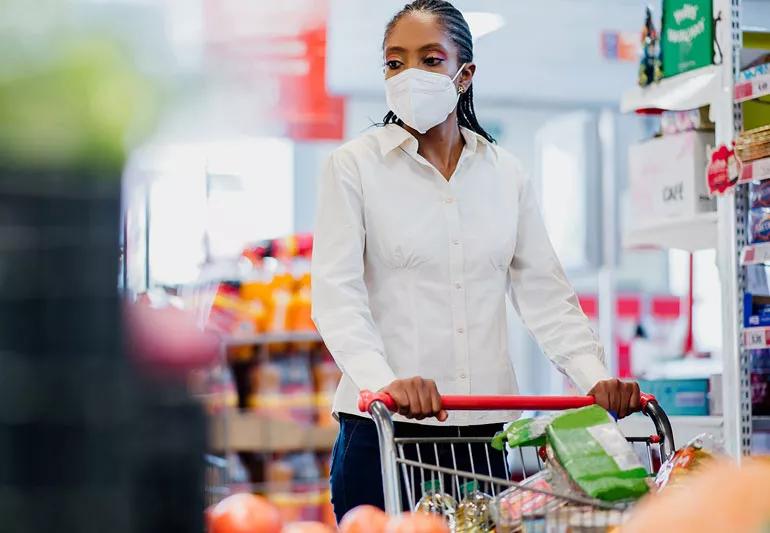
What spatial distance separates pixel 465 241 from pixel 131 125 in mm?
1747

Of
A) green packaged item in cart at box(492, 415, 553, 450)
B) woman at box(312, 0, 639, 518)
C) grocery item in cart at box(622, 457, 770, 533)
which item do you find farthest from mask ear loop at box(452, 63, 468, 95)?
grocery item in cart at box(622, 457, 770, 533)

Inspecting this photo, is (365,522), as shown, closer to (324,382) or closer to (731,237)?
(731,237)

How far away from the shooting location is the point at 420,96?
2500 mm

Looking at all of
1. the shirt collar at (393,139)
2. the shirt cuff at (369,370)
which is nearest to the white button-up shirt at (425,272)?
the shirt collar at (393,139)

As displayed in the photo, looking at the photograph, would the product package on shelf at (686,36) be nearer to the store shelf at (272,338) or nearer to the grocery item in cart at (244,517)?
the grocery item in cart at (244,517)

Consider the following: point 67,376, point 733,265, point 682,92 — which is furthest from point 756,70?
point 67,376

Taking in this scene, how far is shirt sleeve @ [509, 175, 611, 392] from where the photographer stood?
2.53 metres

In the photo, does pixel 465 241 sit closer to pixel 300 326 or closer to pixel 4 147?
pixel 4 147

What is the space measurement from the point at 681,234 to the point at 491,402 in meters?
2.00

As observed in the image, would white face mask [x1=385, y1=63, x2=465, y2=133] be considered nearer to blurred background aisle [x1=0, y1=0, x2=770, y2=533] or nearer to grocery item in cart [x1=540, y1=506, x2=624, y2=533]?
blurred background aisle [x1=0, y1=0, x2=770, y2=533]

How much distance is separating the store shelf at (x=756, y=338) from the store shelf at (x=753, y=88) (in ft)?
2.15

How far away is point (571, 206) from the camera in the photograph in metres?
6.80

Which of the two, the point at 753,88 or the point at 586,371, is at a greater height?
the point at 753,88

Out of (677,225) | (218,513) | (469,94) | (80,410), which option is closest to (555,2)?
(677,225)
